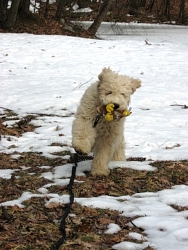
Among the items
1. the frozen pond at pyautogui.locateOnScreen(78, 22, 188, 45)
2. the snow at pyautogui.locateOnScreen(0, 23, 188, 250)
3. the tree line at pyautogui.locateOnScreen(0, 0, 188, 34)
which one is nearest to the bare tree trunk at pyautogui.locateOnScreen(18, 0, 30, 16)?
the tree line at pyautogui.locateOnScreen(0, 0, 188, 34)

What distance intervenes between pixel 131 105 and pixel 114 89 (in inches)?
204

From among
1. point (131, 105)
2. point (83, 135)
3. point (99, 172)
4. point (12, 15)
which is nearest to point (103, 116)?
point (83, 135)

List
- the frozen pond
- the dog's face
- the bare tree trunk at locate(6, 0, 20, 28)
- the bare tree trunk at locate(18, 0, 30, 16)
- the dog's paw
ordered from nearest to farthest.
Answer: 1. the dog's face
2. the dog's paw
3. the bare tree trunk at locate(6, 0, 20, 28)
4. the bare tree trunk at locate(18, 0, 30, 16)
5. the frozen pond

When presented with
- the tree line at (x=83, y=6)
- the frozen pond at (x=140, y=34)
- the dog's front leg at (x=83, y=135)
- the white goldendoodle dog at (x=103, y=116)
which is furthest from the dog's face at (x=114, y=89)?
the frozen pond at (x=140, y=34)

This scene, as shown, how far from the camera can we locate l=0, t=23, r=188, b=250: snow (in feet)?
12.4

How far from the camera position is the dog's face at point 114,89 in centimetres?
421

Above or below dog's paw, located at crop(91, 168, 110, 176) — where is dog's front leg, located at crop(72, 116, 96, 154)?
above

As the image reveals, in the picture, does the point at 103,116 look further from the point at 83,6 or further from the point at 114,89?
the point at 83,6

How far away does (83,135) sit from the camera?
14.6ft

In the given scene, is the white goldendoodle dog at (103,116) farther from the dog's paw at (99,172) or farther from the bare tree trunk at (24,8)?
the bare tree trunk at (24,8)

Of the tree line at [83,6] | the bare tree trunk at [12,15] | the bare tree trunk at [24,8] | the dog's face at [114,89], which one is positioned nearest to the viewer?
the dog's face at [114,89]

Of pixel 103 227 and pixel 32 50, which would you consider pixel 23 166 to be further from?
pixel 32 50

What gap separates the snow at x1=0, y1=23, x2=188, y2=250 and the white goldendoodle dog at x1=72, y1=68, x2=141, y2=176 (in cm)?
48

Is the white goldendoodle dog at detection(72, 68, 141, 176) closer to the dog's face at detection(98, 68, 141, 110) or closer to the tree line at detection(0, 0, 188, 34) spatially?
the dog's face at detection(98, 68, 141, 110)
